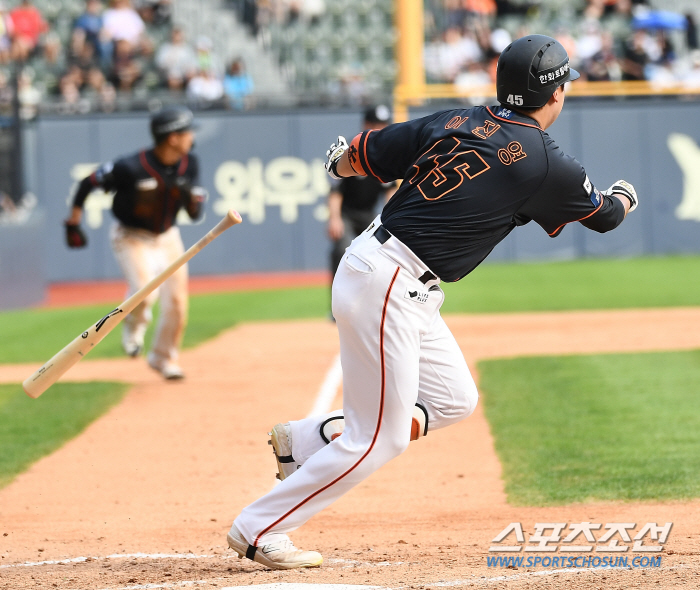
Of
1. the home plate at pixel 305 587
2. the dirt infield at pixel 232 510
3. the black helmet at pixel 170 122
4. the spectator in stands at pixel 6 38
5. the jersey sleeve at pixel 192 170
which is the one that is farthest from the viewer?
the spectator in stands at pixel 6 38

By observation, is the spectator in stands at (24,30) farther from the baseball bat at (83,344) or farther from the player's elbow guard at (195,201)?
the baseball bat at (83,344)

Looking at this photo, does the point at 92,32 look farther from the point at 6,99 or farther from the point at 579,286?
the point at 579,286

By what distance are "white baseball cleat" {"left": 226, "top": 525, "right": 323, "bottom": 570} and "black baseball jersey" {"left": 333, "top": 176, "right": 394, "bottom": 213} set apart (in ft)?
24.8

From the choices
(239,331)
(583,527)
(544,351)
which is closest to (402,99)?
(239,331)

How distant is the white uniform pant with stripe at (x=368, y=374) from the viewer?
11.9ft

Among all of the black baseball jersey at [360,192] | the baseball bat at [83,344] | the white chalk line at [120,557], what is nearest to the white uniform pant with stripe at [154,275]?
the black baseball jersey at [360,192]

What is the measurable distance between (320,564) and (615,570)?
1.11 metres

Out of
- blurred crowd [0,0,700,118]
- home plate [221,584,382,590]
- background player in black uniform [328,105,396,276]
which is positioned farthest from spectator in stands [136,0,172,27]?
home plate [221,584,382,590]

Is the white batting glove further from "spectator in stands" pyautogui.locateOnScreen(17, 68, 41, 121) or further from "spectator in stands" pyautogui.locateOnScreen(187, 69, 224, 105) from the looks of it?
"spectator in stands" pyautogui.locateOnScreen(17, 68, 41, 121)

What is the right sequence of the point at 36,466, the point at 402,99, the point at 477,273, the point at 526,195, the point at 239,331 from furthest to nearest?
the point at 402,99
the point at 477,273
the point at 239,331
the point at 36,466
the point at 526,195

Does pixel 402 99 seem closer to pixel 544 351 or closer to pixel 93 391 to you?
pixel 544 351

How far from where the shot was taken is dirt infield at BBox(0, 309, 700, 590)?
3.73m

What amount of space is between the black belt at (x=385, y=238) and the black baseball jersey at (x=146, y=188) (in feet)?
16.5

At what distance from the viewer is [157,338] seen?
8438 mm
